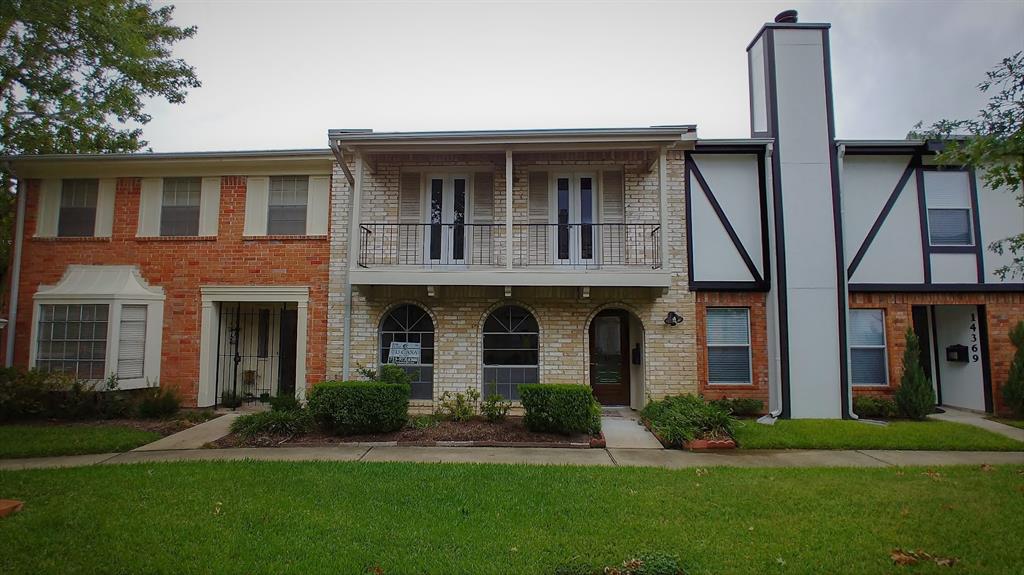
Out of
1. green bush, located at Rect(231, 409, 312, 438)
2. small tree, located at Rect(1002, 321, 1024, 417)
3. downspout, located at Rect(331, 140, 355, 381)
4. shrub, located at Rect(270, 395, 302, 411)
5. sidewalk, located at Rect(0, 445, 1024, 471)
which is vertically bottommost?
sidewalk, located at Rect(0, 445, 1024, 471)

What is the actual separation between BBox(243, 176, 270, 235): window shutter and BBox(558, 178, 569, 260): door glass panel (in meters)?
6.18

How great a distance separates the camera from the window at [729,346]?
931cm

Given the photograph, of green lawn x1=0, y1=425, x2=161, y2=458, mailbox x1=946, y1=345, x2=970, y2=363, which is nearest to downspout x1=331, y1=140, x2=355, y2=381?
green lawn x1=0, y1=425, x2=161, y2=458

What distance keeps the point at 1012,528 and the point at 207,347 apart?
12171 mm

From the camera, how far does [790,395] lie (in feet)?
29.3

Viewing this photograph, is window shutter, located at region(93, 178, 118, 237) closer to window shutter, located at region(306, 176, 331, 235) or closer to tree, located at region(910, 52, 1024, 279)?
window shutter, located at region(306, 176, 331, 235)

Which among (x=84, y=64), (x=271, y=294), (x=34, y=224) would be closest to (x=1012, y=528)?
(x=271, y=294)

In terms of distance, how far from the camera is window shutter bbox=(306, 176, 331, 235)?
967 cm

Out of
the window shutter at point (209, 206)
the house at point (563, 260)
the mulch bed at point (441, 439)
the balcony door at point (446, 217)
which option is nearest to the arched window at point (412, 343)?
the house at point (563, 260)

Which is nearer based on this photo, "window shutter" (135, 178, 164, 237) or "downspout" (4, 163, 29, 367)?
"downspout" (4, 163, 29, 367)

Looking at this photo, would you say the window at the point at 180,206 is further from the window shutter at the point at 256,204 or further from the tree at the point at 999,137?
the tree at the point at 999,137

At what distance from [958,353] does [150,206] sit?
17.5 metres

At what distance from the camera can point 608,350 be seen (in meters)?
9.95

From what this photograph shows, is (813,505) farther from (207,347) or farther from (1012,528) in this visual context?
(207,347)
